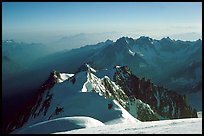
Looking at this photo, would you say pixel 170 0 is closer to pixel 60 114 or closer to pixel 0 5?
pixel 0 5

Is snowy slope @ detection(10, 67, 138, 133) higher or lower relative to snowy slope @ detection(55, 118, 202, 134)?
lower

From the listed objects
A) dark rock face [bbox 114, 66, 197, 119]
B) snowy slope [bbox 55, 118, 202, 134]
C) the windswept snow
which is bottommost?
dark rock face [bbox 114, 66, 197, 119]

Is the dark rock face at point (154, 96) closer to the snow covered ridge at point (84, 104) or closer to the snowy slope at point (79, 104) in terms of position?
the snow covered ridge at point (84, 104)

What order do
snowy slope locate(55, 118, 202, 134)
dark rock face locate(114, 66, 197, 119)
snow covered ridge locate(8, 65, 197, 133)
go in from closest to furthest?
snowy slope locate(55, 118, 202, 134)
snow covered ridge locate(8, 65, 197, 133)
dark rock face locate(114, 66, 197, 119)

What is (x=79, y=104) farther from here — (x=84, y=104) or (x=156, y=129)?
(x=156, y=129)

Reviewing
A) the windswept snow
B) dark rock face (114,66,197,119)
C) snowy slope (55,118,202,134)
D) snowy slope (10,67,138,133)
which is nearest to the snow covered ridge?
snowy slope (10,67,138,133)

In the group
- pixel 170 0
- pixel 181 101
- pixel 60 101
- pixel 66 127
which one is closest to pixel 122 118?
pixel 60 101

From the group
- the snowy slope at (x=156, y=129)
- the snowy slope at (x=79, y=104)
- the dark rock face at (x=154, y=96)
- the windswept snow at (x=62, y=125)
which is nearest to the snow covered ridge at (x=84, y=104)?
the snowy slope at (x=79, y=104)

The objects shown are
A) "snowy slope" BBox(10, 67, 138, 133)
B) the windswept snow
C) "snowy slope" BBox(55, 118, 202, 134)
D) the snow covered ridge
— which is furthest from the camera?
the snow covered ridge

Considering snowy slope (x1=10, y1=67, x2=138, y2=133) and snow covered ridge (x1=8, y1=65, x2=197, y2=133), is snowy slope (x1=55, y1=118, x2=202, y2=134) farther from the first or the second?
snowy slope (x1=10, y1=67, x2=138, y2=133)
